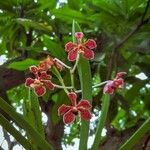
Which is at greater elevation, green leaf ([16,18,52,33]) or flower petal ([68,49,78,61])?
flower petal ([68,49,78,61])

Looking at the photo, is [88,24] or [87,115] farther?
[88,24]

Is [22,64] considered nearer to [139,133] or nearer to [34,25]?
[34,25]

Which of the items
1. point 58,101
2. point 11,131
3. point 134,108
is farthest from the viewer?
point 134,108

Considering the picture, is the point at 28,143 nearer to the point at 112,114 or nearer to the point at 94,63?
the point at 94,63

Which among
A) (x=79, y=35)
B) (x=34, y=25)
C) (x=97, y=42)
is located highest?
(x=79, y=35)

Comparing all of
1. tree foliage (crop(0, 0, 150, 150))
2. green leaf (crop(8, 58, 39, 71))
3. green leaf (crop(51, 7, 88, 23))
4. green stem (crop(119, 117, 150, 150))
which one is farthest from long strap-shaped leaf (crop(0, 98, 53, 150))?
green leaf (crop(51, 7, 88, 23))

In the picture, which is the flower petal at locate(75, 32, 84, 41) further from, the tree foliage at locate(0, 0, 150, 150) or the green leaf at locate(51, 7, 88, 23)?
the green leaf at locate(51, 7, 88, 23)

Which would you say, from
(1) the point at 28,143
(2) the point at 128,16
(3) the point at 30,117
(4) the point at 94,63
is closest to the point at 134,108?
(4) the point at 94,63

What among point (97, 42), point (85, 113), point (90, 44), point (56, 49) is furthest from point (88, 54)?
point (97, 42)
